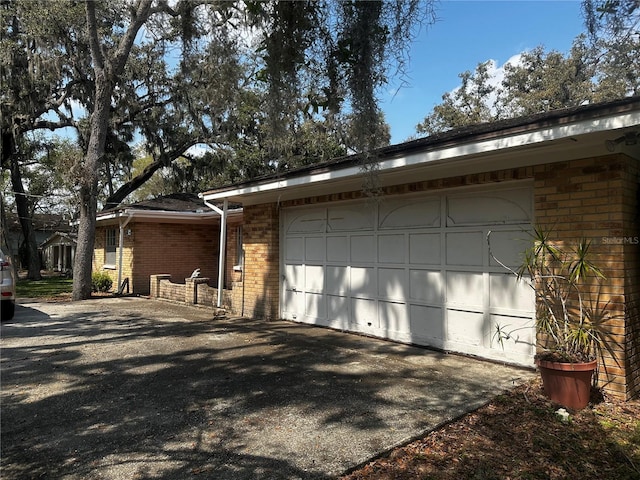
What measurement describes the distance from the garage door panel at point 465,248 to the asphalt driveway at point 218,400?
1397mm

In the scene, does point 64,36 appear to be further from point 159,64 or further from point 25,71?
point 159,64

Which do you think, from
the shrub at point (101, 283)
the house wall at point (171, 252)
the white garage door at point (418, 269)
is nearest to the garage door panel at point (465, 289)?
the white garage door at point (418, 269)

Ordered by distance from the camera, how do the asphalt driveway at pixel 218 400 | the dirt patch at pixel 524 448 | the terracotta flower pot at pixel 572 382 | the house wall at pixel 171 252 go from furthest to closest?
the house wall at pixel 171 252, the terracotta flower pot at pixel 572 382, the asphalt driveway at pixel 218 400, the dirt patch at pixel 524 448

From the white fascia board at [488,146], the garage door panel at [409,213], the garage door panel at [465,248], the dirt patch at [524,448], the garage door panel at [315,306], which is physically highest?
the white fascia board at [488,146]

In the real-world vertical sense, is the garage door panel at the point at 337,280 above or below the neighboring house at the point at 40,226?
below

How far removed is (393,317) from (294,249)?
2798 mm

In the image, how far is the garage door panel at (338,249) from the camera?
25.8 ft

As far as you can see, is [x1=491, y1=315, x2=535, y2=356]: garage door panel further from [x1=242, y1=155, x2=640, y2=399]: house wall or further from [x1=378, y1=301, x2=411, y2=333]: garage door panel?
[x1=378, y1=301, x2=411, y2=333]: garage door panel

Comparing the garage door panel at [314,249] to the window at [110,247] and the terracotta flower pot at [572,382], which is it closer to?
the terracotta flower pot at [572,382]

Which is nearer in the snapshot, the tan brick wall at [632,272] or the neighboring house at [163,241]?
the tan brick wall at [632,272]

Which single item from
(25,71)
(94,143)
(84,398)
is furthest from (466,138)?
(25,71)

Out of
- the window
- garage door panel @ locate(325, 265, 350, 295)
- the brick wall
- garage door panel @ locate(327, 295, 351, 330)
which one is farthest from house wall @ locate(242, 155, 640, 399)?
the window

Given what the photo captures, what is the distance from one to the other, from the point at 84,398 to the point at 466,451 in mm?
3803

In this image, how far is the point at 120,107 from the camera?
20.3 meters
